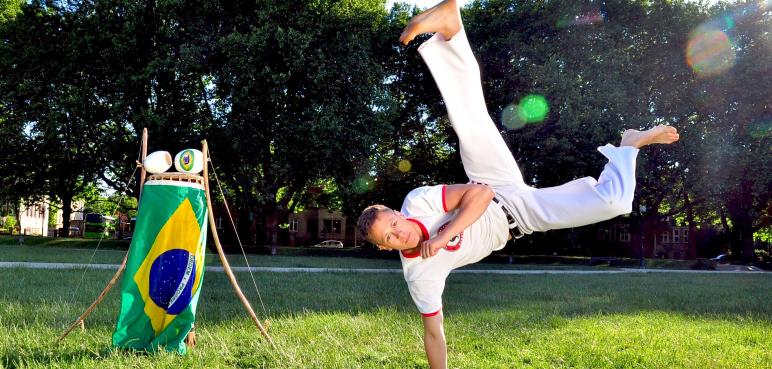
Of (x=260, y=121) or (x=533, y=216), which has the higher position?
(x=260, y=121)

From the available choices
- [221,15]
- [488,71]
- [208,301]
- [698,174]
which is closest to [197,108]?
[221,15]

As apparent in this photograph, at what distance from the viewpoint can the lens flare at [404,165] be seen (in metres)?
32.2

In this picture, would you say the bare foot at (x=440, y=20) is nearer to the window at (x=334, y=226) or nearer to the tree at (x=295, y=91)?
the tree at (x=295, y=91)

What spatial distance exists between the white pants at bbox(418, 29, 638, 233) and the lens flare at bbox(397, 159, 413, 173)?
27180 millimetres

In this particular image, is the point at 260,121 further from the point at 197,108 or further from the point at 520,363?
the point at 520,363

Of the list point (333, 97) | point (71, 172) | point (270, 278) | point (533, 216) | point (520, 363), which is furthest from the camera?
point (71, 172)

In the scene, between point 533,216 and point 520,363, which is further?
point 520,363

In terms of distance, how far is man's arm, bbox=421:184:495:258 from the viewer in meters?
4.14

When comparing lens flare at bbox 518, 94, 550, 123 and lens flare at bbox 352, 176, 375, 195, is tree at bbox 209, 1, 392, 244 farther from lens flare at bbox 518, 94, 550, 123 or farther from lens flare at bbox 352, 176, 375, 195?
lens flare at bbox 518, 94, 550, 123

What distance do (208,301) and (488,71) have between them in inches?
911

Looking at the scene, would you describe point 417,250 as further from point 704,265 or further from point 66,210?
point 66,210

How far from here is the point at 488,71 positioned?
29.9 metres

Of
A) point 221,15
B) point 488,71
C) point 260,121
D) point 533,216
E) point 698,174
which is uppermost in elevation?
point 221,15

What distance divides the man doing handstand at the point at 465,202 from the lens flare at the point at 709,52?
2891cm
